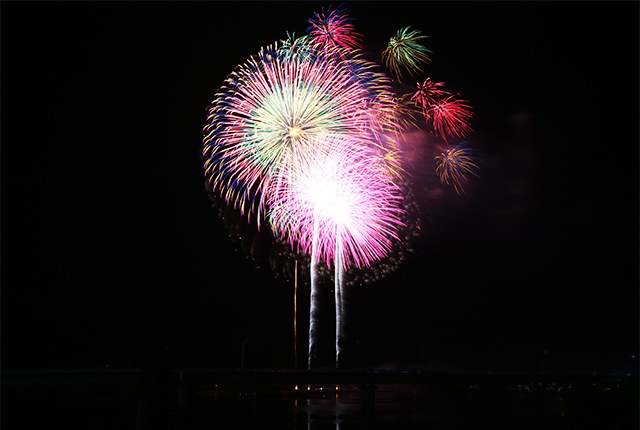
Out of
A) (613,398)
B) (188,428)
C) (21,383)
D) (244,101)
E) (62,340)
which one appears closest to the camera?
(188,428)

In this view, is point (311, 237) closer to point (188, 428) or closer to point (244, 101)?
point (244, 101)

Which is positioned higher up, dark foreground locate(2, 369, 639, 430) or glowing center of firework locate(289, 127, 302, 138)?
glowing center of firework locate(289, 127, 302, 138)

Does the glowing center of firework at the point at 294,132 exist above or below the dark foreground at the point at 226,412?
above

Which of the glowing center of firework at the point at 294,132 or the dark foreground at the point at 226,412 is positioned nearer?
the dark foreground at the point at 226,412

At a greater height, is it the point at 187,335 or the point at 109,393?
the point at 187,335

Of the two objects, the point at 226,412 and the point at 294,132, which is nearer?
the point at 294,132

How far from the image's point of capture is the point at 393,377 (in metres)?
53.4

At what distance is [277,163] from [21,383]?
2502 centimetres

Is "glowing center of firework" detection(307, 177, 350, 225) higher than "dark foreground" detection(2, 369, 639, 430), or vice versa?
"glowing center of firework" detection(307, 177, 350, 225)

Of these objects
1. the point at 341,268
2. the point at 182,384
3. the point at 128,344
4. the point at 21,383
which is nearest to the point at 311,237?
→ the point at 341,268

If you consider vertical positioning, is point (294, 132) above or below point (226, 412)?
above

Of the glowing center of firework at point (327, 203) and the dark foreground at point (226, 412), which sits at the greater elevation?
the glowing center of firework at point (327, 203)

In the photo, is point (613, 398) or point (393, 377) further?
point (613, 398)

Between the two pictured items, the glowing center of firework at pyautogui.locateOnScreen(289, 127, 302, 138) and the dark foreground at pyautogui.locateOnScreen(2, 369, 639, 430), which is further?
the glowing center of firework at pyautogui.locateOnScreen(289, 127, 302, 138)
